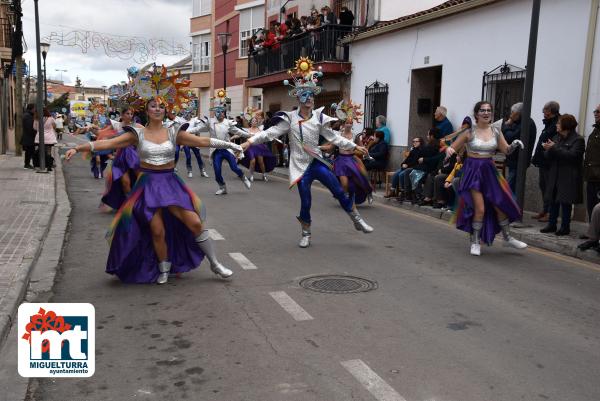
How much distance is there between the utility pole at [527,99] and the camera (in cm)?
939

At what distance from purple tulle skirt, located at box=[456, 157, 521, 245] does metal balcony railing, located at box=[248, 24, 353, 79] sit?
41.3 ft

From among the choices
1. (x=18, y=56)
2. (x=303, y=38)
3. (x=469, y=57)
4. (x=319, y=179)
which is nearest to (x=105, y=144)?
(x=319, y=179)

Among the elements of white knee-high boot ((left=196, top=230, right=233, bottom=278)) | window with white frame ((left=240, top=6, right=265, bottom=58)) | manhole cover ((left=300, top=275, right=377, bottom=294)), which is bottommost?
manhole cover ((left=300, top=275, right=377, bottom=294))

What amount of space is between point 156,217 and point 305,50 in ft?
55.2

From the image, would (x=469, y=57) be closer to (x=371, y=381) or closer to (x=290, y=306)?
(x=290, y=306)

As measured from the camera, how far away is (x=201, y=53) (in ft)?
134

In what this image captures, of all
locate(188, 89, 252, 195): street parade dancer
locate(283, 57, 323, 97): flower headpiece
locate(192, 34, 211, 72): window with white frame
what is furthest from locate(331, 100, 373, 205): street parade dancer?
locate(192, 34, 211, 72): window with white frame

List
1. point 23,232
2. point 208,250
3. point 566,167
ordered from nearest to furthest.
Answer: point 208,250
point 23,232
point 566,167

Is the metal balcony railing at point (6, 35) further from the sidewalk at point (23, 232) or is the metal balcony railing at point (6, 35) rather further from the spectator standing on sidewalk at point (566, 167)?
the spectator standing on sidewalk at point (566, 167)

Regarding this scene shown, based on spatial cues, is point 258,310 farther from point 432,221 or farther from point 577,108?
point 577,108

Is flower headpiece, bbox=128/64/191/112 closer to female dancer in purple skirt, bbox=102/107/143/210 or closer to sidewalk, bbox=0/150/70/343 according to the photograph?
sidewalk, bbox=0/150/70/343

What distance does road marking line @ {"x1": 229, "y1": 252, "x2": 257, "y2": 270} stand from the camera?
22.6ft

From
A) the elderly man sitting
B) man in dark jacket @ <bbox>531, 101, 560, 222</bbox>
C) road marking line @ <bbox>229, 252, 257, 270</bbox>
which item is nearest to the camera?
road marking line @ <bbox>229, 252, 257, 270</bbox>

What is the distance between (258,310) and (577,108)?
25.3 ft
